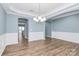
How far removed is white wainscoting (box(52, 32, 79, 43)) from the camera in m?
4.89

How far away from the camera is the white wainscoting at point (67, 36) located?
16.0 feet

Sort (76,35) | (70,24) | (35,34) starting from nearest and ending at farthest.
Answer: (35,34), (76,35), (70,24)

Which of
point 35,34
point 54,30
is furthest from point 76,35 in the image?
point 35,34

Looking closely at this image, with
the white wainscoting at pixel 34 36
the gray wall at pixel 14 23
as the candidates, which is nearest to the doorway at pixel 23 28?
the gray wall at pixel 14 23

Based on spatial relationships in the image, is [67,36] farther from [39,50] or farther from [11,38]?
[11,38]

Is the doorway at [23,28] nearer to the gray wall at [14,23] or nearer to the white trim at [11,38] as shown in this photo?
the gray wall at [14,23]

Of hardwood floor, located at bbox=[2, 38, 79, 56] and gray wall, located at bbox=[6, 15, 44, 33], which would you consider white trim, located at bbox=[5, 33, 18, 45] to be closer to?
gray wall, located at bbox=[6, 15, 44, 33]

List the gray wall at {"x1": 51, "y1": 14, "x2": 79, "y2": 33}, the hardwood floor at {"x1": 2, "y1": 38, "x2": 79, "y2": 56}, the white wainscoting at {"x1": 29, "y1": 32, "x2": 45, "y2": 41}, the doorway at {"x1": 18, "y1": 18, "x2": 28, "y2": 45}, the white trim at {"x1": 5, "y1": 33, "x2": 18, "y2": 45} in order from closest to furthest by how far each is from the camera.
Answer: the hardwood floor at {"x1": 2, "y1": 38, "x2": 79, "y2": 56}
the white trim at {"x1": 5, "y1": 33, "x2": 18, "y2": 45}
the white wainscoting at {"x1": 29, "y1": 32, "x2": 45, "y2": 41}
the doorway at {"x1": 18, "y1": 18, "x2": 28, "y2": 45}
the gray wall at {"x1": 51, "y1": 14, "x2": 79, "y2": 33}

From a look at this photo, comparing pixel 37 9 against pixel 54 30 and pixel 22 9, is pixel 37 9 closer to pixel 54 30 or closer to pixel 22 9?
pixel 22 9

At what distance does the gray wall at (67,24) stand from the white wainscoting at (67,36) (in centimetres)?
25

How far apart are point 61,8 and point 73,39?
2.51 m

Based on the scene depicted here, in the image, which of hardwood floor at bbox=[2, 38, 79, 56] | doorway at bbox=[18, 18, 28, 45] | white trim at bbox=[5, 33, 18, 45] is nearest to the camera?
hardwood floor at bbox=[2, 38, 79, 56]

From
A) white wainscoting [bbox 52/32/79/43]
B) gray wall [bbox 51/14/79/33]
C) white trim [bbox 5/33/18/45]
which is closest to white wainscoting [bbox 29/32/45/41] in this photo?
white trim [bbox 5/33/18/45]

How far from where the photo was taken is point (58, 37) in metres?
6.37
